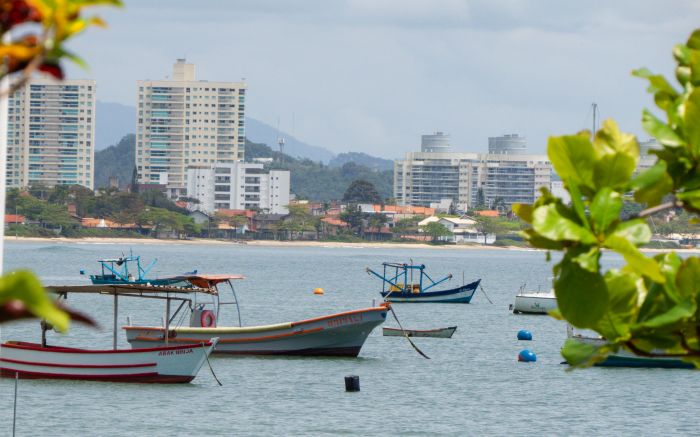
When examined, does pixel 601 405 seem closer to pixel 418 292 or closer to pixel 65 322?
pixel 65 322

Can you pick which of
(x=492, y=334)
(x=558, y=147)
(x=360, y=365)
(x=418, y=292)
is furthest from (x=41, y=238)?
(x=558, y=147)

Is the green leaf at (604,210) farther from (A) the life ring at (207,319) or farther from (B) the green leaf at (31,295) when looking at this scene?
(A) the life ring at (207,319)

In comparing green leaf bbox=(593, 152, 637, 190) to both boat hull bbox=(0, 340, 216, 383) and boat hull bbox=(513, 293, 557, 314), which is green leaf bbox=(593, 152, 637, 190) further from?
boat hull bbox=(513, 293, 557, 314)

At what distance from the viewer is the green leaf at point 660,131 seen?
298 centimetres

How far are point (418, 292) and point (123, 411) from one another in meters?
47.1

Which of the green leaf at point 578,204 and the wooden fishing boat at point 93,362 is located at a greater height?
the green leaf at point 578,204

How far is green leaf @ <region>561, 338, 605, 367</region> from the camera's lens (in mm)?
3217

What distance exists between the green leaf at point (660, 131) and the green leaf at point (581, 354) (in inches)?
21.3

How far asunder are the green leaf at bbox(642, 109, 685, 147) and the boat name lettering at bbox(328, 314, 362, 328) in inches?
1387

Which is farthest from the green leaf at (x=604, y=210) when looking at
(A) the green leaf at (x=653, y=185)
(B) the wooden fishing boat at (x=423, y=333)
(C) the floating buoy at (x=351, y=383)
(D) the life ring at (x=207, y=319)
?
(B) the wooden fishing boat at (x=423, y=333)

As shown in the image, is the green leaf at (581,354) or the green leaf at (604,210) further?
the green leaf at (581,354)

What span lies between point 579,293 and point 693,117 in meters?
0.49

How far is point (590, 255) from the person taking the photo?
2.73 meters

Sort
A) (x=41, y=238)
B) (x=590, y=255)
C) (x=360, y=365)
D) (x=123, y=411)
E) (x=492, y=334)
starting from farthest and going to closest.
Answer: (x=41, y=238) < (x=492, y=334) < (x=360, y=365) < (x=123, y=411) < (x=590, y=255)
